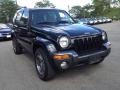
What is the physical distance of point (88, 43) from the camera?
17.2ft

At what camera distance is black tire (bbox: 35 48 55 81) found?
5.13 metres

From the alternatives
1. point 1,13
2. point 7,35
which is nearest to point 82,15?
point 1,13

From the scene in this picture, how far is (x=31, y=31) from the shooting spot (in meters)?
5.98

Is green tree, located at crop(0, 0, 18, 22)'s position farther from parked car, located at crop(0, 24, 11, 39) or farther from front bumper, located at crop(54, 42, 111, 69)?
front bumper, located at crop(54, 42, 111, 69)

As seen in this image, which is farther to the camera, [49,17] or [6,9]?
[6,9]

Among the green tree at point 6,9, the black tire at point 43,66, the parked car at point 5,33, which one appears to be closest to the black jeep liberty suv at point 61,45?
the black tire at point 43,66

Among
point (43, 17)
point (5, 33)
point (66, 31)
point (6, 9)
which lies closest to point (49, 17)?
point (43, 17)

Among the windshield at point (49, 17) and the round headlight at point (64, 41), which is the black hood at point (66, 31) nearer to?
the round headlight at point (64, 41)

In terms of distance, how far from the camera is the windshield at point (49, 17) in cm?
624

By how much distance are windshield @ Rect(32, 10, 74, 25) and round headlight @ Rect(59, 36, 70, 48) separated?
1474mm

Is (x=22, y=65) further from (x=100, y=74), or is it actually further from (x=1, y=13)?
(x=1, y=13)

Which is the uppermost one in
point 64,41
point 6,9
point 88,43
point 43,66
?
point 64,41

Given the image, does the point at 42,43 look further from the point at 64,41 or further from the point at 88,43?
the point at 88,43

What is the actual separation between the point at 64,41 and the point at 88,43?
683 millimetres
